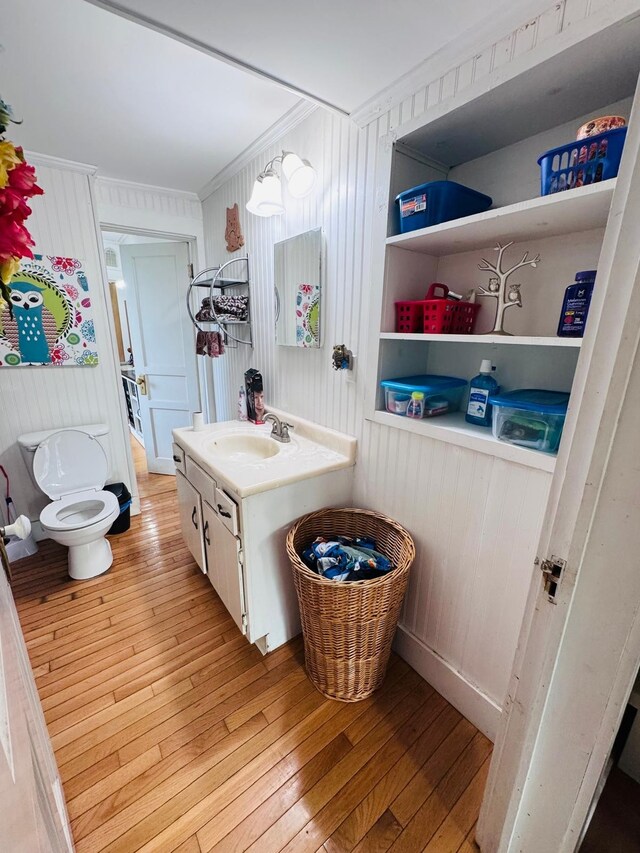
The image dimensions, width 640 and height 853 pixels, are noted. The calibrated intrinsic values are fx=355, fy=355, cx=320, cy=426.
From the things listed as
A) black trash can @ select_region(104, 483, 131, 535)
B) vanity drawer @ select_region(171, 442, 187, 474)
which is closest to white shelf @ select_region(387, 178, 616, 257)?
vanity drawer @ select_region(171, 442, 187, 474)

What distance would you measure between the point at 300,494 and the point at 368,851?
1037 millimetres

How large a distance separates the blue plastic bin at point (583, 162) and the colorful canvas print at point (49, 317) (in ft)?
7.91

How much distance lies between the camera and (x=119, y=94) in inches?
57.1

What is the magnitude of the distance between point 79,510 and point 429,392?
2092mm

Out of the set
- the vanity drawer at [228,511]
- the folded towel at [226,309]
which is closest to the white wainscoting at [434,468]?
the folded towel at [226,309]

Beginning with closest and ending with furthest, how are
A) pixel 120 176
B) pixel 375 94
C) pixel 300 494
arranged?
1. pixel 375 94
2. pixel 300 494
3. pixel 120 176

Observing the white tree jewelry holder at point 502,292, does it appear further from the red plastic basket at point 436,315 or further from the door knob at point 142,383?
the door knob at point 142,383

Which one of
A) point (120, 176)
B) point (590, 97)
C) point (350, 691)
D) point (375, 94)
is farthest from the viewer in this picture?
point (120, 176)

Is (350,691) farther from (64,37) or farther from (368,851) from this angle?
(64,37)

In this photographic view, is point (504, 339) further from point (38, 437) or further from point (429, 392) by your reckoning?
point (38, 437)

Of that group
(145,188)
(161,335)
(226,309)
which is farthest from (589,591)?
(161,335)

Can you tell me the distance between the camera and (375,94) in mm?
1242

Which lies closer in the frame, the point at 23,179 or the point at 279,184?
the point at 23,179

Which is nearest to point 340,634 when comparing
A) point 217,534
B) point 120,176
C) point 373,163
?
point 217,534
